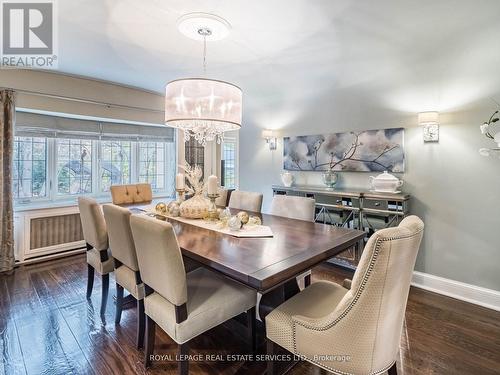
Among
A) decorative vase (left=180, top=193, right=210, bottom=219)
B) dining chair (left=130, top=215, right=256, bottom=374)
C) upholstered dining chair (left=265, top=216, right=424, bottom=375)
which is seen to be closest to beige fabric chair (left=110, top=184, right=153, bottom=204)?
decorative vase (left=180, top=193, right=210, bottom=219)

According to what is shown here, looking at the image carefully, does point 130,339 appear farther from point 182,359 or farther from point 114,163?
point 114,163

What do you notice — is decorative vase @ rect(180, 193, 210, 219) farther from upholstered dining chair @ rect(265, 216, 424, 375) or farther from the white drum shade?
upholstered dining chair @ rect(265, 216, 424, 375)

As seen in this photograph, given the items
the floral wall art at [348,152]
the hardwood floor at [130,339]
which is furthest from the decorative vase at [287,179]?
the hardwood floor at [130,339]

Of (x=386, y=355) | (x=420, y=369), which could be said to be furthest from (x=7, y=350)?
(x=420, y=369)

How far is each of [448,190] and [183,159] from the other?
3.94 m

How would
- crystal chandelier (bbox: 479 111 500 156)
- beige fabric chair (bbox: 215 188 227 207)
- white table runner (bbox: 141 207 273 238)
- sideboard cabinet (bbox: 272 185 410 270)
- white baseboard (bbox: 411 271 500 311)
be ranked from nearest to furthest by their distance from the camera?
white table runner (bbox: 141 207 273 238), crystal chandelier (bbox: 479 111 500 156), white baseboard (bbox: 411 271 500 311), sideboard cabinet (bbox: 272 185 410 270), beige fabric chair (bbox: 215 188 227 207)

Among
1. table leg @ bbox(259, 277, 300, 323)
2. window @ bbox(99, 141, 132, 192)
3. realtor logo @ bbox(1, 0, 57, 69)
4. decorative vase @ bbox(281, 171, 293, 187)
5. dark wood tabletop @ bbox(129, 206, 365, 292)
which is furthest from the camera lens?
window @ bbox(99, 141, 132, 192)

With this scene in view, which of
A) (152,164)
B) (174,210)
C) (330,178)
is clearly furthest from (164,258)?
(152,164)

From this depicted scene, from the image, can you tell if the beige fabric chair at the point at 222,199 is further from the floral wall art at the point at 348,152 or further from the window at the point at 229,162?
the window at the point at 229,162

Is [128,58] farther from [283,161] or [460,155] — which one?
[460,155]

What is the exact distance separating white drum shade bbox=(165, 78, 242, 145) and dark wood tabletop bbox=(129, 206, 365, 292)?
886 millimetres

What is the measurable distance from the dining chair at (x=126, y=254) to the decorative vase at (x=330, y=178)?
103 inches

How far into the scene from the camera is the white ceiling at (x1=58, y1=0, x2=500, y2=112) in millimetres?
Result: 1968

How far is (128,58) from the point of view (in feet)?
9.74
